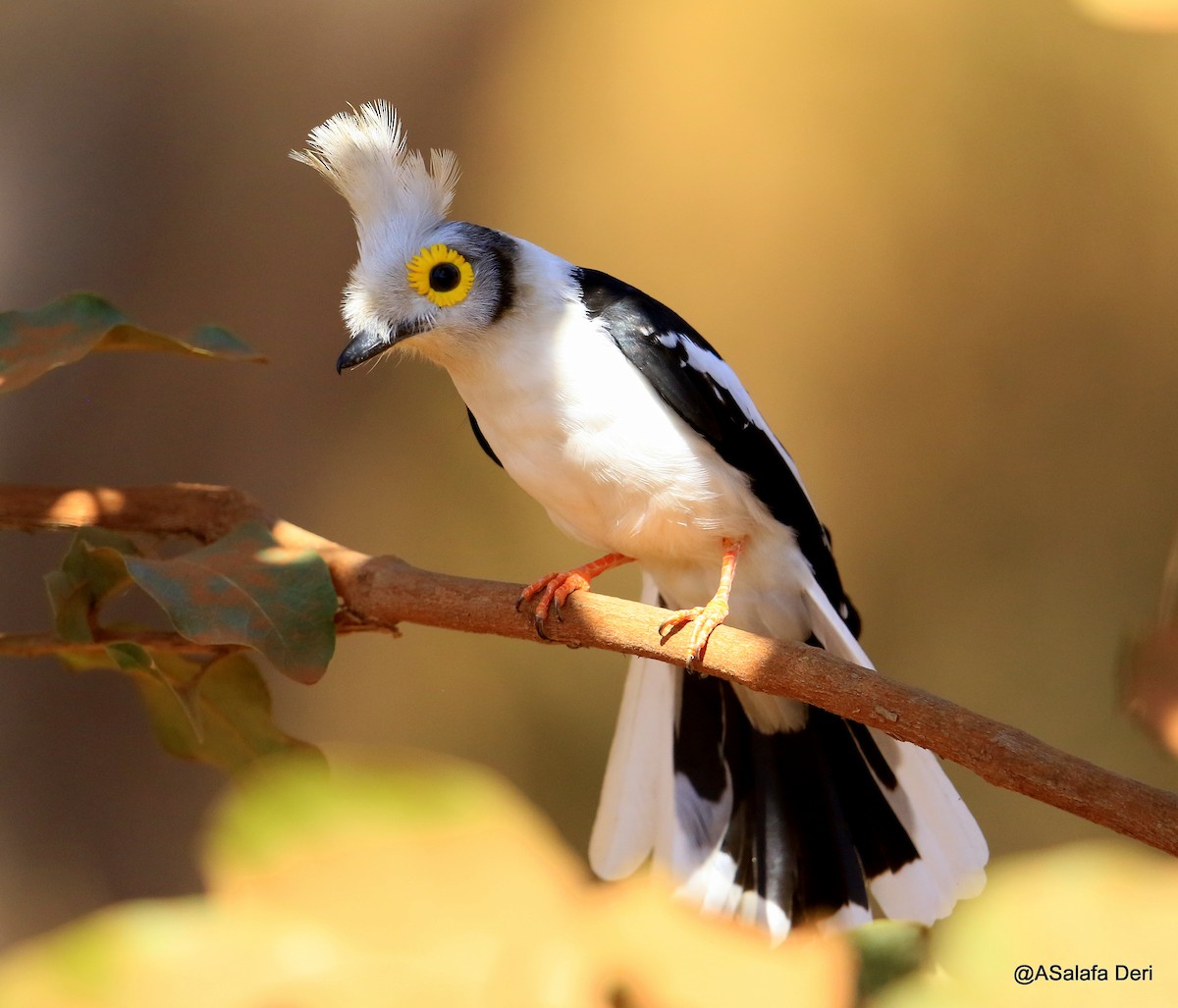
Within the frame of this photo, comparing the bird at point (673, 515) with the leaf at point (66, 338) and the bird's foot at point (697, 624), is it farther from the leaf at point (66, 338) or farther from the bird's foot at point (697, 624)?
the leaf at point (66, 338)

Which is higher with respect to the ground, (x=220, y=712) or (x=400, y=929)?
(x=220, y=712)

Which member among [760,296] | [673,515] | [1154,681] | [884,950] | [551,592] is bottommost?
[884,950]

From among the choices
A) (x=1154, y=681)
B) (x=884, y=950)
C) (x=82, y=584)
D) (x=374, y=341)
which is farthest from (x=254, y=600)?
(x=1154, y=681)

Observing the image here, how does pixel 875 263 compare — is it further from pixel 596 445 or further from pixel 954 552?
pixel 596 445

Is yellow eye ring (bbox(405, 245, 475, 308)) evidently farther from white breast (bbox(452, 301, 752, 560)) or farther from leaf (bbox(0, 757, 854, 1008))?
leaf (bbox(0, 757, 854, 1008))

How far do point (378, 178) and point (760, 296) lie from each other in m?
1.81

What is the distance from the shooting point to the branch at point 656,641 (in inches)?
42.0

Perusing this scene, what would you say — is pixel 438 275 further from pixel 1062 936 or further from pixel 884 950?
pixel 1062 936

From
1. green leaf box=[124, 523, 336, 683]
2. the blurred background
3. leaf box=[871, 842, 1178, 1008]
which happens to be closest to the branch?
green leaf box=[124, 523, 336, 683]

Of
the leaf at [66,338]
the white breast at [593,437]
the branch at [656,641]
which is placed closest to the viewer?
the branch at [656,641]

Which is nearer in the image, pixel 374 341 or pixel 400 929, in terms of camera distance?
pixel 374 341

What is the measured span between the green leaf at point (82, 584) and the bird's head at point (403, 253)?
430mm

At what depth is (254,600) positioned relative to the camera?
4.53ft

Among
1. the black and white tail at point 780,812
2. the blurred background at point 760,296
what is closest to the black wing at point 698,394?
the black and white tail at point 780,812
